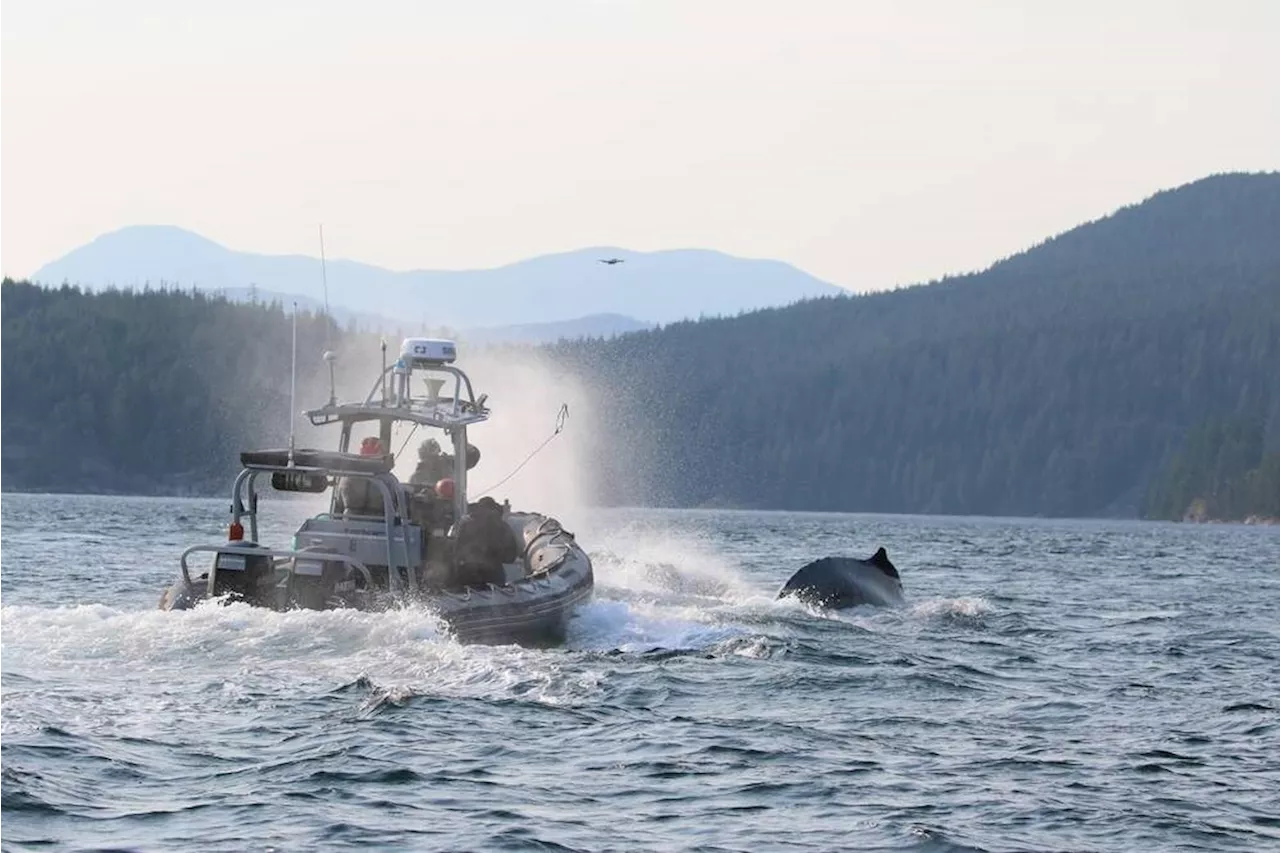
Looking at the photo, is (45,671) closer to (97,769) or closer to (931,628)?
(97,769)

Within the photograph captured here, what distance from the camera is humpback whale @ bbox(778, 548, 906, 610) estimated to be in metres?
36.6

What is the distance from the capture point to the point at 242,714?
20531 millimetres

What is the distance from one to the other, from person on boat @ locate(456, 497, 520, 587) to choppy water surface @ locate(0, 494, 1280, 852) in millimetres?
1423

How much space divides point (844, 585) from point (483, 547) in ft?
33.5

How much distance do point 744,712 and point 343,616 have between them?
566 cm

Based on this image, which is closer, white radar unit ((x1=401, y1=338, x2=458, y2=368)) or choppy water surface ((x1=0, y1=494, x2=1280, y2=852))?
choppy water surface ((x1=0, y1=494, x2=1280, y2=852))

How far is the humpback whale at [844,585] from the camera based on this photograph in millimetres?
36594

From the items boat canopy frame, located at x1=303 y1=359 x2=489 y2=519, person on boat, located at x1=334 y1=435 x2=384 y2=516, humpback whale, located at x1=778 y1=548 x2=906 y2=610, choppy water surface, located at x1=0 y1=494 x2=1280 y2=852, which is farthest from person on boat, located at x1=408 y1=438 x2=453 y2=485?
humpback whale, located at x1=778 y1=548 x2=906 y2=610

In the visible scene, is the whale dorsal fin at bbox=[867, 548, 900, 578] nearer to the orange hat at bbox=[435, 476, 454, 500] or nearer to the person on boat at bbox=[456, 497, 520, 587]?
the person on boat at bbox=[456, 497, 520, 587]

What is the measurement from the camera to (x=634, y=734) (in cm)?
2031

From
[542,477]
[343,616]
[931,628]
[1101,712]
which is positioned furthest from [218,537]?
[1101,712]

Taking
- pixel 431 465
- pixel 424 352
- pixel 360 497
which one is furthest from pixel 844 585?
pixel 360 497

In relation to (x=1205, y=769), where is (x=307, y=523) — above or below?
above

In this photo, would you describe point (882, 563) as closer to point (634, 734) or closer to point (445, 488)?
point (445, 488)
